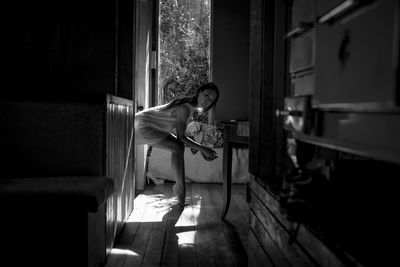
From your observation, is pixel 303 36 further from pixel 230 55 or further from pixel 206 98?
pixel 230 55

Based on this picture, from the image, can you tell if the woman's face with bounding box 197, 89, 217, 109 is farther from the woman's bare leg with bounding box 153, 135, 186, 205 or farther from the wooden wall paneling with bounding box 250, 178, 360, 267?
the wooden wall paneling with bounding box 250, 178, 360, 267

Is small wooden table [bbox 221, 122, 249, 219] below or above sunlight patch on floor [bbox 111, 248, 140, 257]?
above

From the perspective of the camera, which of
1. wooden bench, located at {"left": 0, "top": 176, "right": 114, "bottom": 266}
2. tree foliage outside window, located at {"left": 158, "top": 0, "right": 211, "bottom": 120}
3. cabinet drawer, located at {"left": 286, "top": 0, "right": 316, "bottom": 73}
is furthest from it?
tree foliage outside window, located at {"left": 158, "top": 0, "right": 211, "bottom": 120}

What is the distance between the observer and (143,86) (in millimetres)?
5379

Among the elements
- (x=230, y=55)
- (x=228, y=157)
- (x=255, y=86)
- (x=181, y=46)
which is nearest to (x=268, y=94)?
(x=255, y=86)

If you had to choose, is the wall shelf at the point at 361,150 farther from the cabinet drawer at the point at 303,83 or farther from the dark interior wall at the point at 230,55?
the dark interior wall at the point at 230,55

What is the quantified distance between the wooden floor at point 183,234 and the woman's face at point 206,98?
3.34ft

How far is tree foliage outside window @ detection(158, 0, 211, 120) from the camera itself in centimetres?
666

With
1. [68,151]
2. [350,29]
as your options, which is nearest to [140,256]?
[68,151]

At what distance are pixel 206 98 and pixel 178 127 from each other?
40cm

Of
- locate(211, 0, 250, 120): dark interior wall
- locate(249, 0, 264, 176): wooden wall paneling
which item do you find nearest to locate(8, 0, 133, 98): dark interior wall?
locate(249, 0, 264, 176): wooden wall paneling

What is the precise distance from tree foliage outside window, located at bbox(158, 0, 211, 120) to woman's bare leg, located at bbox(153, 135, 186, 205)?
2.33 m

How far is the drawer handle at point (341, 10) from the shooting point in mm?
1114

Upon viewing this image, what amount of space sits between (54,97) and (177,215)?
5.01ft
